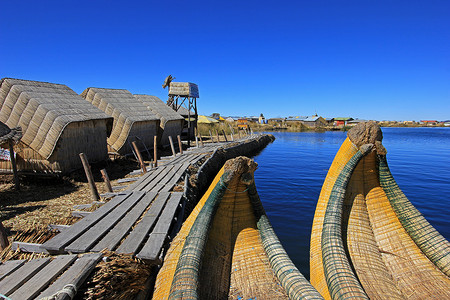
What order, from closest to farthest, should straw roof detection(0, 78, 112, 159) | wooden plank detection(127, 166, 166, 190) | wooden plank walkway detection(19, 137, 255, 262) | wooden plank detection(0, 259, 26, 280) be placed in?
1. wooden plank detection(0, 259, 26, 280)
2. wooden plank walkway detection(19, 137, 255, 262)
3. wooden plank detection(127, 166, 166, 190)
4. straw roof detection(0, 78, 112, 159)

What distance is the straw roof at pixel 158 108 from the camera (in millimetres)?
21514

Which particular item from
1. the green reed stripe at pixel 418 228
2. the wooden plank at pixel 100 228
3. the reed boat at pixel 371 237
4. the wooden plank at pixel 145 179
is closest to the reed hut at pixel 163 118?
the wooden plank at pixel 145 179

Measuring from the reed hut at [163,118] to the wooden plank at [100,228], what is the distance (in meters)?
Answer: 15.0

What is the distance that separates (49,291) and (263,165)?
66.7ft

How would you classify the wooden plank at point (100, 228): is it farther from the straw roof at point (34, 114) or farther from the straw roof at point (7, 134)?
the straw roof at point (34, 114)

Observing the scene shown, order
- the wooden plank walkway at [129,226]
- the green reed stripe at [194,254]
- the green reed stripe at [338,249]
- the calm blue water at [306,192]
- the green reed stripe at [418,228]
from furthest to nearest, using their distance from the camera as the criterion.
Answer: the calm blue water at [306,192], the green reed stripe at [418,228], the wooden plank walkway at [129,226], the green reed stripe at [338,249], the green reed stripe at [194,254]

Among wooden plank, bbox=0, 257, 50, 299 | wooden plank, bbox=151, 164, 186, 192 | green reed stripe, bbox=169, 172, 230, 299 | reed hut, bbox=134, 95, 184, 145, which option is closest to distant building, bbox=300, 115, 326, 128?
reed hut, bbox=134, 95, 184, 145

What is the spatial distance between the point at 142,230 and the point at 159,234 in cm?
35

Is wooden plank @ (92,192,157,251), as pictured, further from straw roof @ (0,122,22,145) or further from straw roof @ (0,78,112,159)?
straw roof @ (0,78,112,159)

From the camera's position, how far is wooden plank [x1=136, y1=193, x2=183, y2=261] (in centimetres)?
420

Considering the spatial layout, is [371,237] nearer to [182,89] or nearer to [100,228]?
[100,228]

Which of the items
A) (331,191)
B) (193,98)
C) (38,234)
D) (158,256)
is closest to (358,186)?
(331,191)

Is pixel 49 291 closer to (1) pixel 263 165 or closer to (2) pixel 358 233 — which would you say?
(2) pixel 358 233

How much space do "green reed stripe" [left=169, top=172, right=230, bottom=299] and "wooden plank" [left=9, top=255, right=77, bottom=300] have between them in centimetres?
149
